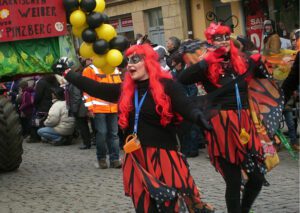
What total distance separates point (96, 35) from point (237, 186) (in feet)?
5.65

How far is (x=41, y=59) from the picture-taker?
8.22 m

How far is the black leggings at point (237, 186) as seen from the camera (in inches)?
222

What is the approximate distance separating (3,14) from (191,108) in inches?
144

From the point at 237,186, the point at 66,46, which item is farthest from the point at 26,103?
the point at 237,186

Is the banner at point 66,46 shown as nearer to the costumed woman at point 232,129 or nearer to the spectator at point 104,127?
the spectator at point 104,127

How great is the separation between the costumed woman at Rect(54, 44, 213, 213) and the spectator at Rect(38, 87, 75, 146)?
801 cm

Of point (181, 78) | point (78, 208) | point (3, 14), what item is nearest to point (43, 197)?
point (78, 208)

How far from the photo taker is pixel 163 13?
71.8ft

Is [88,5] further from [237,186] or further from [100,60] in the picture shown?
[237,186]

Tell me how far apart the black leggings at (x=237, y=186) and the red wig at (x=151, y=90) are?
1.11 meters

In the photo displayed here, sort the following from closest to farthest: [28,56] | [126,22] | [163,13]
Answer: [28,56] < [163,13] < [126,22]

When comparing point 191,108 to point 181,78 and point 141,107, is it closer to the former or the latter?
point 141,107

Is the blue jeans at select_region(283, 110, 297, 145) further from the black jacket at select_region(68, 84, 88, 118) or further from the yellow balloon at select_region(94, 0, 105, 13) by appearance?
the yellow balloon at select_region(94, 0, 105, 13)

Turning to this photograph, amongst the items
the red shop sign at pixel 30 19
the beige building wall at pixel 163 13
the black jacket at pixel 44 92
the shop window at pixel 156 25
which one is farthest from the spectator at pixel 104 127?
the shop window at pixel 156 25
